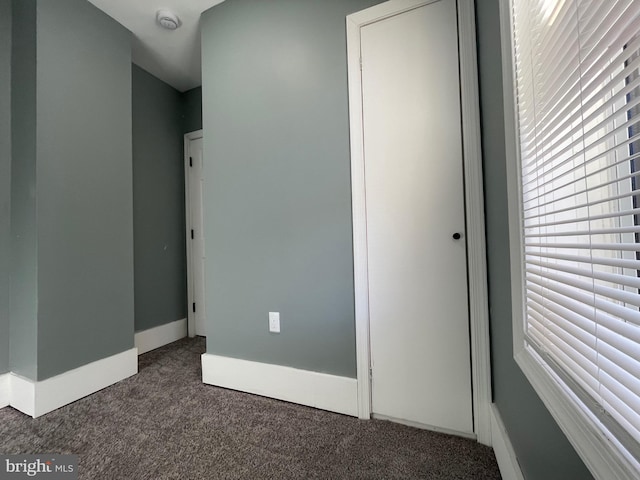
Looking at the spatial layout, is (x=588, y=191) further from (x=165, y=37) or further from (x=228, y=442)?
(x=165, y=37)

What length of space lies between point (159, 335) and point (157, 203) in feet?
4.06

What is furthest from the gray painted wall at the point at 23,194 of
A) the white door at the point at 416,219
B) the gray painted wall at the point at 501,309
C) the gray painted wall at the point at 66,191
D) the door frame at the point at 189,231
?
the gray painted wall at the point at 501,309

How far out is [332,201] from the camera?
1.51 metres

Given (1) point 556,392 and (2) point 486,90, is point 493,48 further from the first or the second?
(1) point 556,392

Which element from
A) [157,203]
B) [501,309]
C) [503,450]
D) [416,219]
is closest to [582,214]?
[501,309]

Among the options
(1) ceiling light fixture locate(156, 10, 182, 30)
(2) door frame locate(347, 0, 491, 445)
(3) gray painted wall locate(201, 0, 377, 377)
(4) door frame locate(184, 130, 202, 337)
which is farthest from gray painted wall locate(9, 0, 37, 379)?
(2) door frame locate(347, 0, 491, 445)

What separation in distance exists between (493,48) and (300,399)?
1.89 metres

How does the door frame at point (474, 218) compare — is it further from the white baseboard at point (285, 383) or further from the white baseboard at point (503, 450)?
the white baseboard at point (285, 383)

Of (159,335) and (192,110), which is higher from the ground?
(192,110)

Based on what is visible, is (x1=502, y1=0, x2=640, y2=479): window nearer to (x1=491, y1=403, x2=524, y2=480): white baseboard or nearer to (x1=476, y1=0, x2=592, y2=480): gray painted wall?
(x1=476, y1=0, x2=592, y2=480): gray painted wall

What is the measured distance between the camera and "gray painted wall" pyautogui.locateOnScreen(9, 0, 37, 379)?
153 cm

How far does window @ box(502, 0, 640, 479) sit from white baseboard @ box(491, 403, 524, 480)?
1.25 feet

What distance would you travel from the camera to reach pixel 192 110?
9.18 feet

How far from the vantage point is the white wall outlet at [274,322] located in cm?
162
